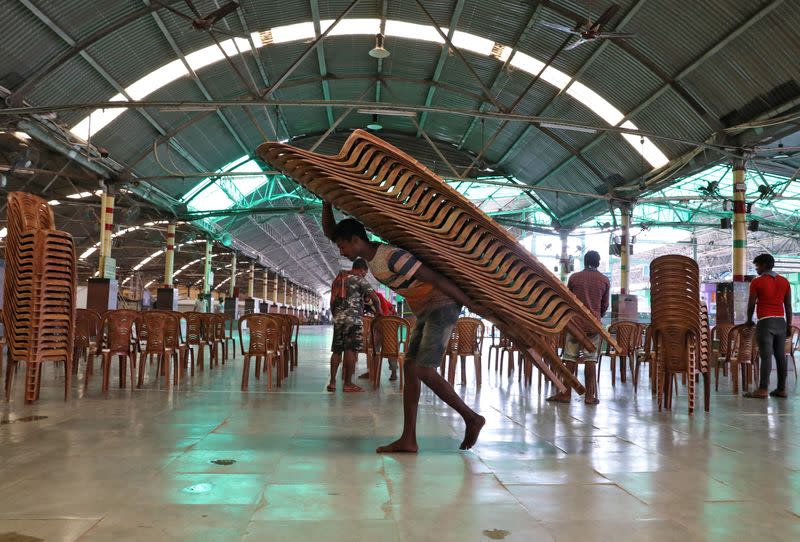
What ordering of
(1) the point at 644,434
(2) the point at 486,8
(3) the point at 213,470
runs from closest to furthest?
(3) the point at 213,470, (1) the point at 644,434, (2) the point at 486,8

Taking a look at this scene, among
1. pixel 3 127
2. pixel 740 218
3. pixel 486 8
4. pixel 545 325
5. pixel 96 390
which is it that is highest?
pixel 486 8

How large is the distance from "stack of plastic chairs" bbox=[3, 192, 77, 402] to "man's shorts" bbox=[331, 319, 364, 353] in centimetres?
255

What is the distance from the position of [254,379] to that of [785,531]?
6237 mm

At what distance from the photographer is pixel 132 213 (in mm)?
19953

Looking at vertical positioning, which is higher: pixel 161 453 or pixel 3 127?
pixel 3 127

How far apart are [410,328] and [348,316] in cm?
80

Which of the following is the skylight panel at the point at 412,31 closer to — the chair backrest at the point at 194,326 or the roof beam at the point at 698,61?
the roof beam at the point at 698,61

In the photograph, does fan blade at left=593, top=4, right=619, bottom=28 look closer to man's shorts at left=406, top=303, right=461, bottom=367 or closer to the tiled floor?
the tiled floor

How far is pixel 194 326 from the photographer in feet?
28.5

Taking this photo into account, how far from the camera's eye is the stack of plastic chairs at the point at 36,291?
204 inches

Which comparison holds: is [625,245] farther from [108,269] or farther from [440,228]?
[440,228]

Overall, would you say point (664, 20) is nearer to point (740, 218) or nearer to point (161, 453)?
point (740, 218)

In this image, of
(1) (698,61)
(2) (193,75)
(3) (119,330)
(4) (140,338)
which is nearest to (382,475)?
(3) (119,330)

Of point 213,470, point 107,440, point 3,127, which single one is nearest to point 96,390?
point 107,440
